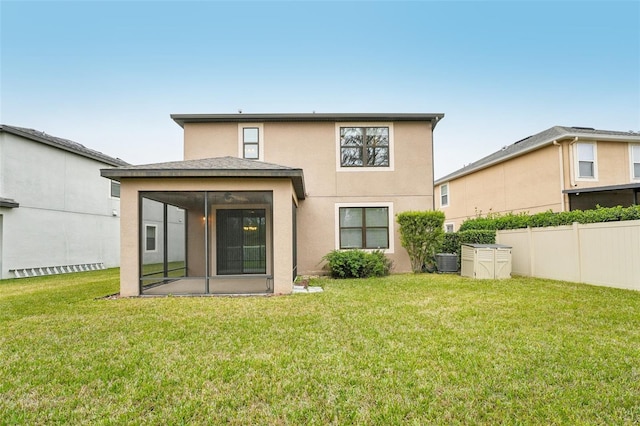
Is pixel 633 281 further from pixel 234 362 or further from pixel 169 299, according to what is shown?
pixel 169 299

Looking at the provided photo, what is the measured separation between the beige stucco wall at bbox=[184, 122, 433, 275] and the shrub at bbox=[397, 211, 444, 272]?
15.9 inches

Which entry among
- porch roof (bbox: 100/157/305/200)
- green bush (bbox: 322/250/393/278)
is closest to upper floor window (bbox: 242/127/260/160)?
porch roof (bbox: 100/157/305/200)

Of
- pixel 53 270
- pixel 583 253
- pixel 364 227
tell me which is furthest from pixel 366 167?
pixel 53 270

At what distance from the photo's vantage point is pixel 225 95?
56.5ft

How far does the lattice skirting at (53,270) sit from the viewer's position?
39.7 ft

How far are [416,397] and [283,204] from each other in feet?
18.6

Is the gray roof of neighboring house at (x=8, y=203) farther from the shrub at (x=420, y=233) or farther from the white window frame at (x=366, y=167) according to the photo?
the shrub at (x=420, y=233)

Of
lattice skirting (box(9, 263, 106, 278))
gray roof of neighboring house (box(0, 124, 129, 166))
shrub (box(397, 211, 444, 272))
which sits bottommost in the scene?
lattice skirting (box(9, 263, 106, 278))

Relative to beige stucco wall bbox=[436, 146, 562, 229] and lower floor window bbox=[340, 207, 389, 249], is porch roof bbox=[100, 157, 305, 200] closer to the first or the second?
lower floor window bbox=[340, 207, 389, 249]

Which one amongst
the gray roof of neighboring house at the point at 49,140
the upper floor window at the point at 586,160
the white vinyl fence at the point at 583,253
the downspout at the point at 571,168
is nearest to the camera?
the white vinyl fence at the point at 583,253

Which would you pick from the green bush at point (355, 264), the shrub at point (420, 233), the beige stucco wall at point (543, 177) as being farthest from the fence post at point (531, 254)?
the green bush at point (355, 264)

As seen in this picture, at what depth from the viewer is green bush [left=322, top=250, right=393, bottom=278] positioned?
10148mm

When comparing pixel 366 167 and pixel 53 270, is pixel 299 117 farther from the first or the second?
pixel 53 270

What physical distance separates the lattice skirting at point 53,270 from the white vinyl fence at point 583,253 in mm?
17810
